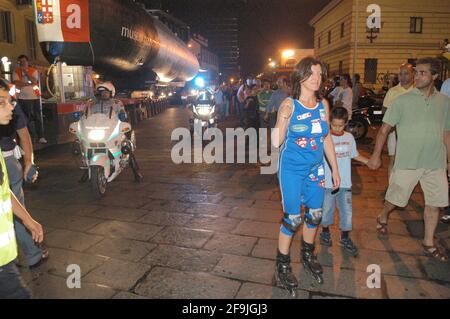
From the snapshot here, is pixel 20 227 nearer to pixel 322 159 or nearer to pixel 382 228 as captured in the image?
pixel 322 159

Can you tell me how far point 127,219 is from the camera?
4.95m

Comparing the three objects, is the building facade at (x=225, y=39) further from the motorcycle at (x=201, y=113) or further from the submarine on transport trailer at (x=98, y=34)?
the motorcycle at (x=201, y=113)

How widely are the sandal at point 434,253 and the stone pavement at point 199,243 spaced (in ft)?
0.37

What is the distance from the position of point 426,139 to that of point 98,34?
335 inches

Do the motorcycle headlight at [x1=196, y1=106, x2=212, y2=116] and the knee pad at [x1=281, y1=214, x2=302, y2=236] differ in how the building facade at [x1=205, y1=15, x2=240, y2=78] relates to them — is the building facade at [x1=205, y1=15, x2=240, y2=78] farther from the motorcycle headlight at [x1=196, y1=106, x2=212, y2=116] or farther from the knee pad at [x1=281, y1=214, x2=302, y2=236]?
the knee pad at [x1=281, y1=214, x2=302, y2=236]

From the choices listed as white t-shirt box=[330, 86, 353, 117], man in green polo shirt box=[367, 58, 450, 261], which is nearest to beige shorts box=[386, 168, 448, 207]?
man in green polo shirt box=[367, 58, 450, 261]

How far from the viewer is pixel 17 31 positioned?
20.1m

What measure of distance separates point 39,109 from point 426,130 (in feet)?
32.4

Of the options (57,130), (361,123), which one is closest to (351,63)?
(361,123)

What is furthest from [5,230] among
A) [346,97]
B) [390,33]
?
[390,33]

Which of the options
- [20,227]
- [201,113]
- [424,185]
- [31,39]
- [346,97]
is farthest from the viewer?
[31,39]

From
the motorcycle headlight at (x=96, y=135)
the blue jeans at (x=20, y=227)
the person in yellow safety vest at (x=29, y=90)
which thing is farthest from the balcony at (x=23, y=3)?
the blue jeans at (x=20, y=227)

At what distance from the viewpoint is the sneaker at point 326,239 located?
413cm

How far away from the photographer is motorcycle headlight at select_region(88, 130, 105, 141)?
19.4 feet
